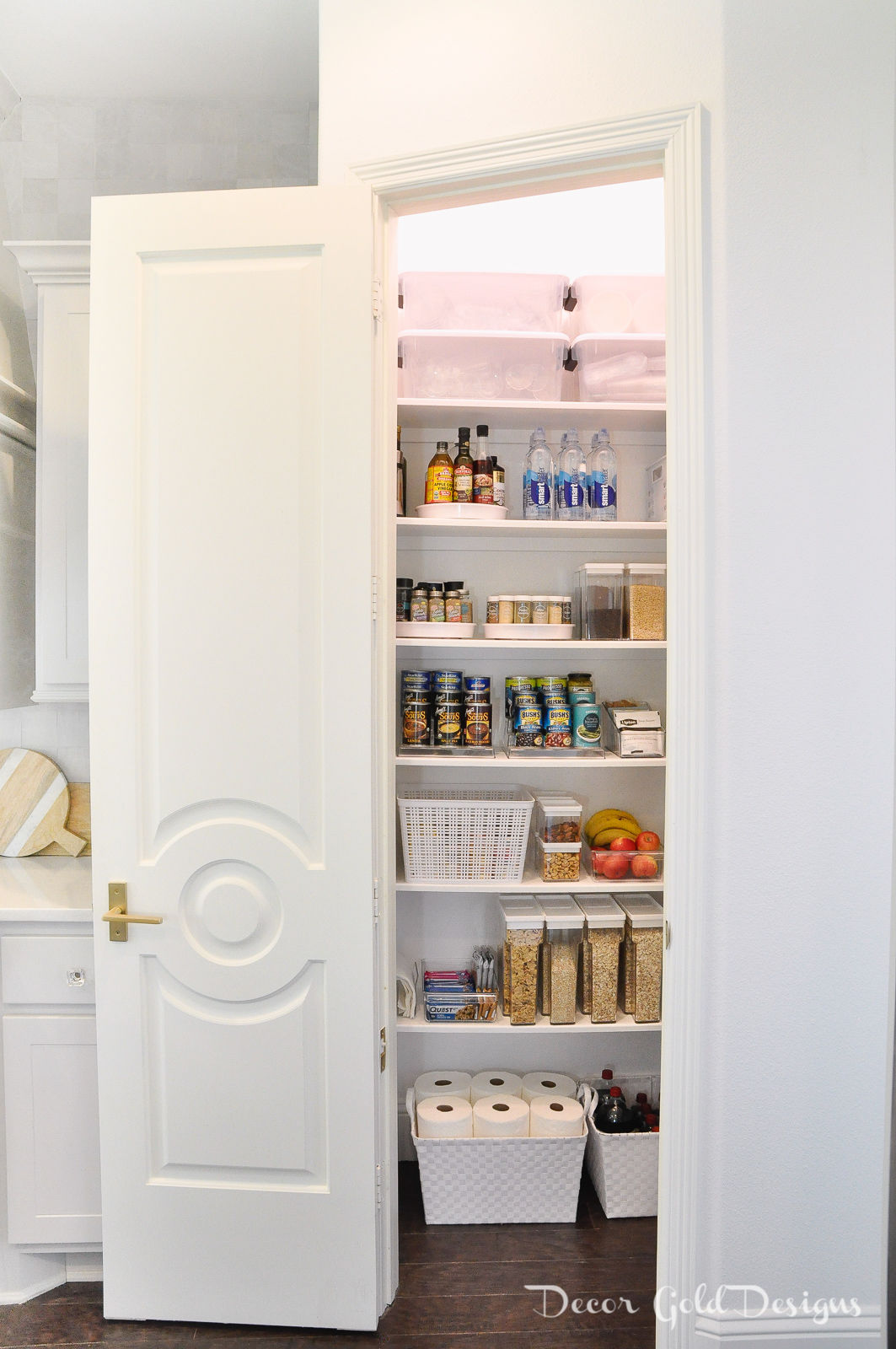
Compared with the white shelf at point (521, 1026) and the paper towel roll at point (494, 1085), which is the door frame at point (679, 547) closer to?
the white shelf at point (521, 1026)

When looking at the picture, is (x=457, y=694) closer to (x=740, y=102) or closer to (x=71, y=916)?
(x=71, y=916)

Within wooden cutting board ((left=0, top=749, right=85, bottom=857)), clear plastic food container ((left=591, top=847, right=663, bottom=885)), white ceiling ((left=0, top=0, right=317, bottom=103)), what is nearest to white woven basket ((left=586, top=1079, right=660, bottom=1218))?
clear plastic food container ((left=591, top=847, right=663, bottom=885))

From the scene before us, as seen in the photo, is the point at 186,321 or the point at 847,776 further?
the point at 186,321

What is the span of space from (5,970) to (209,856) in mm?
615

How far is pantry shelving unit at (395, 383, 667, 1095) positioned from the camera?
2.50 metres

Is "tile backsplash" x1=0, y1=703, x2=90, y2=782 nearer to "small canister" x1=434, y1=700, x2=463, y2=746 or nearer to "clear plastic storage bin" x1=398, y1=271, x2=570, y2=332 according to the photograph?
"small canister" x1=434, y1=700, x2=463, y2=746

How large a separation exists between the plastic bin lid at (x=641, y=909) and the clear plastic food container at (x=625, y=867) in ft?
0.29

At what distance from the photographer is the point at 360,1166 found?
183 centimetres

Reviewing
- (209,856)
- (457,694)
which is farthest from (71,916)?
(457,694)

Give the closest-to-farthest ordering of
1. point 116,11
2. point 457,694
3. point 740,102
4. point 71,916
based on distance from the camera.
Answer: point 740,102 → point 71,916 → point 116,11 → point 457,694

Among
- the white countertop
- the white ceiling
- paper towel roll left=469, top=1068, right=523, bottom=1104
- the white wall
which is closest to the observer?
the white wall

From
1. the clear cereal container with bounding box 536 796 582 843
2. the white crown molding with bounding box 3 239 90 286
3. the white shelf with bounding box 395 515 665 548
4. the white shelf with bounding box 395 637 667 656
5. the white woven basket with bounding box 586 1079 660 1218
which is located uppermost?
the white crown molding with bounding box 3 239 90 286

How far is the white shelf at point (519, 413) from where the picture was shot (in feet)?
7.46

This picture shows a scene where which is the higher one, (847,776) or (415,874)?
(847,776)
